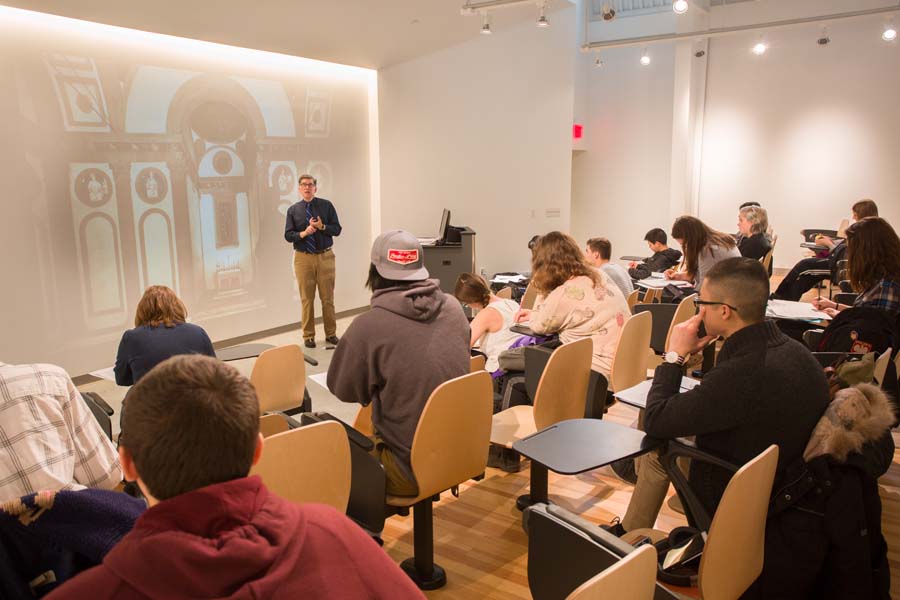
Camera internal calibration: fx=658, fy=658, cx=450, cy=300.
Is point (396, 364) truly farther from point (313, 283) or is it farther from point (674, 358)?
point (313, 283)

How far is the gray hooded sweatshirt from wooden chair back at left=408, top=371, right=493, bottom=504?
8 centimetres

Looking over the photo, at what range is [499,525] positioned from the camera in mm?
3141

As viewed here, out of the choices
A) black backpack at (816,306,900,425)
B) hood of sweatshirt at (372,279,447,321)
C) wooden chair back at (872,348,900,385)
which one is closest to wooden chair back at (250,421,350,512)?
hood of sweatshirt at (372,279,447,321)

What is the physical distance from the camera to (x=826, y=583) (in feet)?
6.56

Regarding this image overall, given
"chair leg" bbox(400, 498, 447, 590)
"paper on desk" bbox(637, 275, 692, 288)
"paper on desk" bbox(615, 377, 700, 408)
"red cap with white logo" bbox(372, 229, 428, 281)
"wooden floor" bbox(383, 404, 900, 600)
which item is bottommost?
"wooden floor" bbox(383, 404, 900, 600)

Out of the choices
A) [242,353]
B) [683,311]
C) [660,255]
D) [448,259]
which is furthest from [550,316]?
[448,259]

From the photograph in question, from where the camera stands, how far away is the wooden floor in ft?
8.87

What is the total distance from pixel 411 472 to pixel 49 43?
4.88 meters

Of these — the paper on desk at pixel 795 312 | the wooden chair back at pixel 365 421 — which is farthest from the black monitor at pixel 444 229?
the wooden chair back at pixel 365 421

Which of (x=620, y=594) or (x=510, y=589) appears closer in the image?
(x=620, y=594)

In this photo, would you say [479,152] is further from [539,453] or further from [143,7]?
[539,453]

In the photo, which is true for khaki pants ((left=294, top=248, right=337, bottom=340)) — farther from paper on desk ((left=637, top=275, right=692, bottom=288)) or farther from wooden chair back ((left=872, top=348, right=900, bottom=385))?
wooden chair back ((left=872, top=348, right=900, bottom=385))

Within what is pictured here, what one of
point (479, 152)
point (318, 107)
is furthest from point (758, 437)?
point (479, 152)

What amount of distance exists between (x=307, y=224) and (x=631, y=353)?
408 cm
